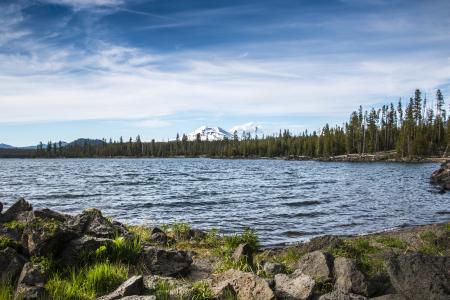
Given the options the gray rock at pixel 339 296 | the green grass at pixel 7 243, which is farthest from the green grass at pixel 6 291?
the gray rock at pixel 339 296

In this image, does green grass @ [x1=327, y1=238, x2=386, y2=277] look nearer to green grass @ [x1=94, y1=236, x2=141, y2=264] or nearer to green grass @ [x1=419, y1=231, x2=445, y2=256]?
green grass @ [x1=419, y1=231, x2=445, y2=256]

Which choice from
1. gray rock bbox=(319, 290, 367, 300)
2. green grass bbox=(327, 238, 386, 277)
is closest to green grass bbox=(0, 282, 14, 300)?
gray rock bbox=(319, 290, 367, 300)

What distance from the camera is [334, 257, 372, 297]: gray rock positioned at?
975 centimetres

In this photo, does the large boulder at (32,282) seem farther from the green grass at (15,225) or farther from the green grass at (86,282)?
the green grass at (15,225)

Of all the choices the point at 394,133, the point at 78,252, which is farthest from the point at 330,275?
the point at 394,133

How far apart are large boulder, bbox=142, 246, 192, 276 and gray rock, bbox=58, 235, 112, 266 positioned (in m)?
1.15

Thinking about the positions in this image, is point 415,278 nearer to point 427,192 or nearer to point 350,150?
point 427,192

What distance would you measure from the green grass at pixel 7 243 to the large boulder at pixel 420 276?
8869 millimetres

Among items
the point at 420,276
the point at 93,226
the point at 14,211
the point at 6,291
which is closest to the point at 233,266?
the point at 93,226

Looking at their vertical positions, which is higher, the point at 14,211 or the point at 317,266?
the point at 14,211

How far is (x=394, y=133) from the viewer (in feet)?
536

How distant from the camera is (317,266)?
1118 cm

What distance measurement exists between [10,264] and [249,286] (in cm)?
520

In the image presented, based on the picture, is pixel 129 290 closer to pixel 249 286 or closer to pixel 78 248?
pixel 249 286
